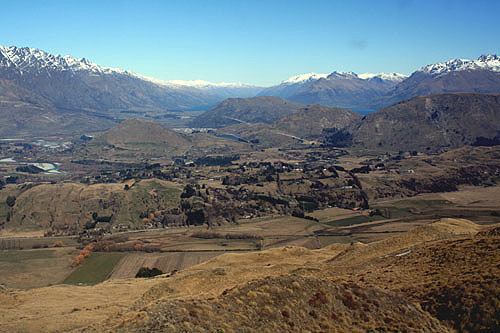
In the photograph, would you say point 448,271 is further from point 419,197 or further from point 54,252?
point 419,197

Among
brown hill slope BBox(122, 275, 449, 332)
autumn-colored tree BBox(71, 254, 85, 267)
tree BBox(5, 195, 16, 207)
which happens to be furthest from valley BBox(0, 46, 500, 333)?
tree BBox(5, 195, 16, 207)

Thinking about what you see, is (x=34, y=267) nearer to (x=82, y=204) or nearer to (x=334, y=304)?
(x=82, y=204)

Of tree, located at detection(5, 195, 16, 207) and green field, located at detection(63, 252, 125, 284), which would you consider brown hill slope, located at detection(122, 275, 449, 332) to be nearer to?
green field, located at detection(63, 252, 125, 284)

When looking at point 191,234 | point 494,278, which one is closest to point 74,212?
point 191,234

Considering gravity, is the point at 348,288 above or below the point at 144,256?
above

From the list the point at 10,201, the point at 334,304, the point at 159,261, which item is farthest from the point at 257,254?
the point at 10,201

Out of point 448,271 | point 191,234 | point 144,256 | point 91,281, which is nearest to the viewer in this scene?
point 448,271

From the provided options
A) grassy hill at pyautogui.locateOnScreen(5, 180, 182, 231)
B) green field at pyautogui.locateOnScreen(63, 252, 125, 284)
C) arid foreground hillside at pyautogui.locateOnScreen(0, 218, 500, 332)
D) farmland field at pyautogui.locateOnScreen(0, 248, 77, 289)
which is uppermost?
arid foreground hillside at pyautogui.locateOnScreen(0, 218, 500, 332)

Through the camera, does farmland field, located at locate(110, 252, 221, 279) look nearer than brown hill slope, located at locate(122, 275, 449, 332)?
No

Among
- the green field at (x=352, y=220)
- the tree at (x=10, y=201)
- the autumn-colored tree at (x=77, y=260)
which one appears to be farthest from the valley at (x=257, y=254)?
the tree at (x=10, y=201)
